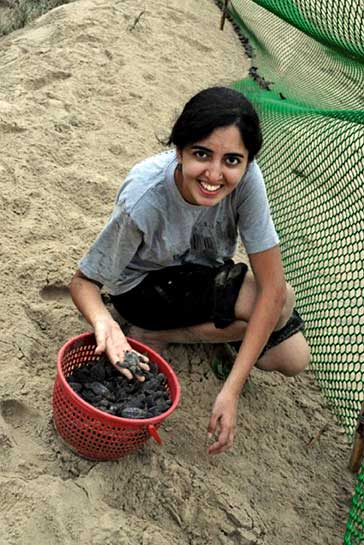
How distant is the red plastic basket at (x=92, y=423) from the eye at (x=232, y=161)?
0.58 metres

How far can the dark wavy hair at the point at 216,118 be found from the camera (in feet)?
6.36

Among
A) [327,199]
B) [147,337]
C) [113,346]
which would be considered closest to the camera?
[113,346]

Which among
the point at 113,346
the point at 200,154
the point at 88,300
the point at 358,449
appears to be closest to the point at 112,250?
the point at 88,300

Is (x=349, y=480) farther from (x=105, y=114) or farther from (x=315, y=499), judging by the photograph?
(x=105, y=114)

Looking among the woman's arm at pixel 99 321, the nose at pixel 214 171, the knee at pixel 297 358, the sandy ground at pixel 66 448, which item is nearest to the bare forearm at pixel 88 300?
the woman's arm at pixel 99 321

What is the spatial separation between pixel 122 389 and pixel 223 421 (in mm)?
290

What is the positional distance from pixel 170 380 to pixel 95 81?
254 cm

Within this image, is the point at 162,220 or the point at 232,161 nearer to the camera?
the point at 232,161

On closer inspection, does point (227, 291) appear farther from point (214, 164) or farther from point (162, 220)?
point (214, 164)

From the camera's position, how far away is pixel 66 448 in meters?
2.07

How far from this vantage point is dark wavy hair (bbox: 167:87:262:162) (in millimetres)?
1938

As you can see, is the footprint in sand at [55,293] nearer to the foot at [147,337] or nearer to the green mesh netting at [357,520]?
the foot at [147,337]

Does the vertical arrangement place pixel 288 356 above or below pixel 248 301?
below

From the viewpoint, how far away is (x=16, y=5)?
634 centimetres
